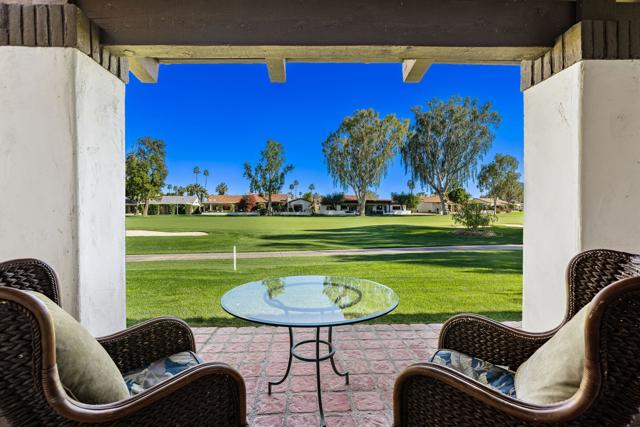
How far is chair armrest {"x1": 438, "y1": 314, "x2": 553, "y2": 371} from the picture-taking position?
1.50m

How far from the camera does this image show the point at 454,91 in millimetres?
20500

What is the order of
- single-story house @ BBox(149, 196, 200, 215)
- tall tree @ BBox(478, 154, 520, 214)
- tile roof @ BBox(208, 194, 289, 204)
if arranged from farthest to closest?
tile roof @ BBox(208, 194, 289, 204), single-story house @ BBox(149, 196, 200, 215), tall tree @ BBox(478, 154, 520, 214)

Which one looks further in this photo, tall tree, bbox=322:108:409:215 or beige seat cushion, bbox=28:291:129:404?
tall tree, bbox=322:108:409:215

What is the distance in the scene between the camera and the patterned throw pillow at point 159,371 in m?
1.35

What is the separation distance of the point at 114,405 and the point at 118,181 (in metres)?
1.71

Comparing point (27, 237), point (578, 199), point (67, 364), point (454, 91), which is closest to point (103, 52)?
point (27, 237)

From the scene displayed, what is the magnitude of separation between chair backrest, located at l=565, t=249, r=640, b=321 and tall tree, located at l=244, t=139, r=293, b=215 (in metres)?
27.5

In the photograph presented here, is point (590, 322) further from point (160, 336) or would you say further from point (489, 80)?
point (489, 80)

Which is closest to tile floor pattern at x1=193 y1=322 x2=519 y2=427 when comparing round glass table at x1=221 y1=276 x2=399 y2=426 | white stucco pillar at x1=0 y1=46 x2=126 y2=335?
round glass table at x1=221 y1=276 x2=399 y2=426

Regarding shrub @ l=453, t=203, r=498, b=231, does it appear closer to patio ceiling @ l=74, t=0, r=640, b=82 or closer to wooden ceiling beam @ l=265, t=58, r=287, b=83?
patio ceiling @ l=74, t=0, r=640, b=82

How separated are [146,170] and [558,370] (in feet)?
90.6

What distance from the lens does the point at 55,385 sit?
86cm

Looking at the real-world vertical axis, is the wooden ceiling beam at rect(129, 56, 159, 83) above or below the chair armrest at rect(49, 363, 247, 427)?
above

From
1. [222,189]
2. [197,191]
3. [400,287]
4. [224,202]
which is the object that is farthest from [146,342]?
[222,189]
